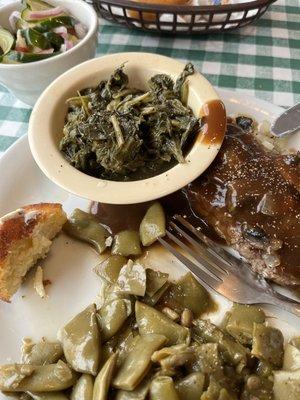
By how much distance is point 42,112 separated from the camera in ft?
8.73

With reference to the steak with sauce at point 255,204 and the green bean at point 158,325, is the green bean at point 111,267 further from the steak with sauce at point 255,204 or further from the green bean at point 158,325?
the steak with sauce at point 255,204

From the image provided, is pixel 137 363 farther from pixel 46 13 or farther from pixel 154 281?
pixel 46 13

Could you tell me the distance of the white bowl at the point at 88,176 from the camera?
2365mm

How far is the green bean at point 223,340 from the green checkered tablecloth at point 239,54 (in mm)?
1970

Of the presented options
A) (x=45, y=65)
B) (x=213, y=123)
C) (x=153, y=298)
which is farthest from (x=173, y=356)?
(x=45, y=65)

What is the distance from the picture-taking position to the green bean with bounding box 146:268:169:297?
2.26 m

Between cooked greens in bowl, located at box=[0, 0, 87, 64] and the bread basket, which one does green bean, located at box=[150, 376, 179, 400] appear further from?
the bread basket

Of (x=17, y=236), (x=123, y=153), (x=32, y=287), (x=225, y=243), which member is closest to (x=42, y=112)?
(x=123, y=153)

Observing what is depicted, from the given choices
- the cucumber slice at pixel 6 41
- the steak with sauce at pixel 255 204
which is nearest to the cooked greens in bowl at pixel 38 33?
the cucumber slice at pixel 6 41

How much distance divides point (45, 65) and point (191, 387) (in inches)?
86.6

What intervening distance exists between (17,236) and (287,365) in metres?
→ 1.48

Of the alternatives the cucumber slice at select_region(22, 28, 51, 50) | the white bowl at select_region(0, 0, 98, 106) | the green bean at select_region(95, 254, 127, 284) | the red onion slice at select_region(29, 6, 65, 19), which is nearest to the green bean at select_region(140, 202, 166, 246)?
the green bean at select_region(95, 254, 127, 284)

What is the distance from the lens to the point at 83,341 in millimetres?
2074

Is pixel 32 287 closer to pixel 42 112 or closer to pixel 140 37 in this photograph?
pixel 42 112
